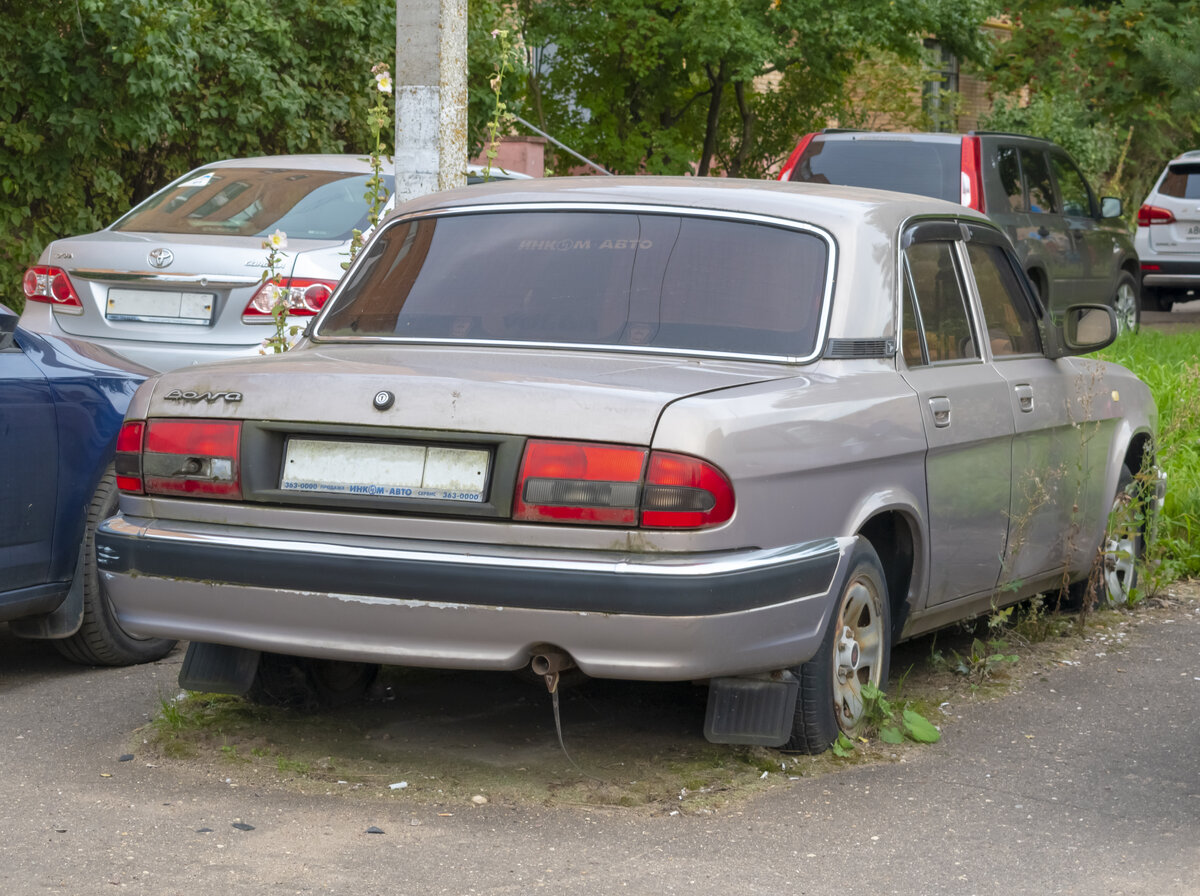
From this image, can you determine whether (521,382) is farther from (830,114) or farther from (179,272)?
(830,114)

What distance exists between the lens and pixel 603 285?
4.89m

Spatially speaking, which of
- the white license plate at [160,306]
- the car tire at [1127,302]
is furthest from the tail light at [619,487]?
the car tire at [1127,302]

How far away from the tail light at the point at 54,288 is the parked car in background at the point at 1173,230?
1456 centimetres

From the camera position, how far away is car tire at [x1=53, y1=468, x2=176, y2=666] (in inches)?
225

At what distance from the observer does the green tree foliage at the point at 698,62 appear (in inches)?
768

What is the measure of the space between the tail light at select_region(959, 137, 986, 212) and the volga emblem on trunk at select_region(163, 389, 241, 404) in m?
8.53

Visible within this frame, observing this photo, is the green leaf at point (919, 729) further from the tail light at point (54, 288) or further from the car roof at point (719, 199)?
the tail light at point (54, 288)

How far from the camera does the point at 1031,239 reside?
512 inches

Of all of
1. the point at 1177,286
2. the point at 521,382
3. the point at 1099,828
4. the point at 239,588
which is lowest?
the point at 1177,286

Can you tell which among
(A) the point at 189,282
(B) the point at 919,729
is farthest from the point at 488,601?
(A) the point at 189,282

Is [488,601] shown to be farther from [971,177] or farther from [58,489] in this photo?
[971,177]

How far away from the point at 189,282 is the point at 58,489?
2.72 meters

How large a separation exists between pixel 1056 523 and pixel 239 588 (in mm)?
2982

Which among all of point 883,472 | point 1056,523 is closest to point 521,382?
point 883,472
